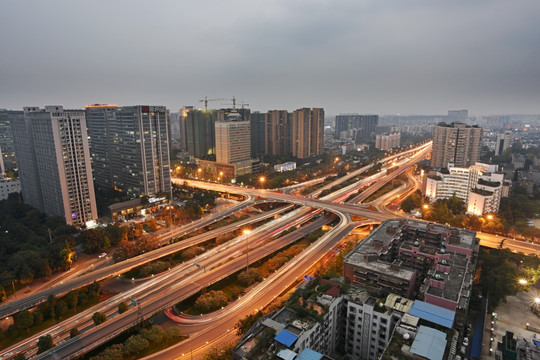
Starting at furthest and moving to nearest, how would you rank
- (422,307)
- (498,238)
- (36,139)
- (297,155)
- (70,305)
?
1. (297,155)
2. (36,139)
3. (498,238)
4. (70,305)
5. (422,307)

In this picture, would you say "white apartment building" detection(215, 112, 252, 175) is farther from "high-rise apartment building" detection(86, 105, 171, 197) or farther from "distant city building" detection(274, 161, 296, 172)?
"high-rise apartment building" detection(86, 105, 171, 197)

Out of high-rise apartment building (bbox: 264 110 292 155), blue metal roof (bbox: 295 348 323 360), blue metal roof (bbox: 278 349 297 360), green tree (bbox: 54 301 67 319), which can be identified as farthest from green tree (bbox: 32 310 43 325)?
high-rise apartment building (bbox: 264 110 292 155)

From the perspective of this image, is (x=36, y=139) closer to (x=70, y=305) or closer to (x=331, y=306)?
(x=70, y=305)

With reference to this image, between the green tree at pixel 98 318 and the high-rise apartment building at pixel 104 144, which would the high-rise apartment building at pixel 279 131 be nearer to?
the high-rise apartment building at pixel 104 144

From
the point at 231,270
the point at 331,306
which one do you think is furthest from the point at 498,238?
the point at 231,270

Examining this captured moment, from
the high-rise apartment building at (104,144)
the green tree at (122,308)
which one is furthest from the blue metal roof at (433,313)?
the high-rise apartment building at (104,144)

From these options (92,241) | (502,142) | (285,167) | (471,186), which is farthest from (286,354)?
(502,142)

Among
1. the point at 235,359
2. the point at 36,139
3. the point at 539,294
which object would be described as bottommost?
the point at 539,294
